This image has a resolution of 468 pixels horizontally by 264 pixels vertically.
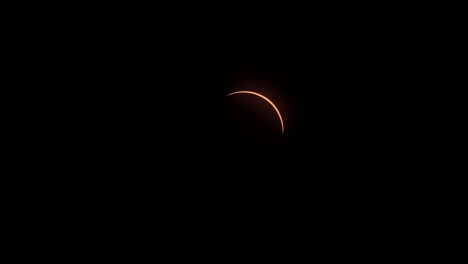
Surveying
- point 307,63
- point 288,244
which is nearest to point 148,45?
point 307,63

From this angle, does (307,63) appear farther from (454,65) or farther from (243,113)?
(454,65)

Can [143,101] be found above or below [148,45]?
below

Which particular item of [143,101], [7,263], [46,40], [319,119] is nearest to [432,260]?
[319,119]

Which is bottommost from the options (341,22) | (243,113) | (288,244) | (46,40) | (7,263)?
(7,263)

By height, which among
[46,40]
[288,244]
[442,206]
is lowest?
[288,244]

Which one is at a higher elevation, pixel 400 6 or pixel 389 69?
pixel 400 6

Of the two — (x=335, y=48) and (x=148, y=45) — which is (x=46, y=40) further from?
(x=335, y=48)

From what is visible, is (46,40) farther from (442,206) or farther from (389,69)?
(442,206)
